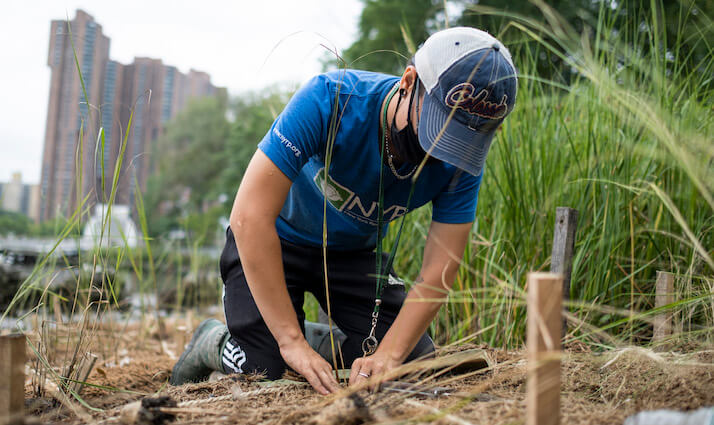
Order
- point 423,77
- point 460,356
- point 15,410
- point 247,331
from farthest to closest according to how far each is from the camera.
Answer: point 247,331, point 460,356, point 423,77, point 15,410

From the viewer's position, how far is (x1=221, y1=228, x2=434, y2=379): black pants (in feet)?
6.04

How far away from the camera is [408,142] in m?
1.46

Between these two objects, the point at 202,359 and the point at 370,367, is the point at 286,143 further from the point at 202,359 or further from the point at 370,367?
the point at 202,359

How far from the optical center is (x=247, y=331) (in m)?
1.81

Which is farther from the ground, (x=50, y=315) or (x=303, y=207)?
(x=303, y=207)

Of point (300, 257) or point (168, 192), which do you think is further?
point (168, 192)

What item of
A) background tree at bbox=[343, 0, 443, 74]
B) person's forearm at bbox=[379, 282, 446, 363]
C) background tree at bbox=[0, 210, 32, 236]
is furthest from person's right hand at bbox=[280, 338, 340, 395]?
background tree at bbox=[343, 0, 443, 74]

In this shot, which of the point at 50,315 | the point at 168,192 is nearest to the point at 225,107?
the point at 168,192

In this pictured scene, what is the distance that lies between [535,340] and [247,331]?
1.31 meters


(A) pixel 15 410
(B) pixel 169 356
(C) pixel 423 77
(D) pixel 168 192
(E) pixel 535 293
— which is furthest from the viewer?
(D) pixel 168 192

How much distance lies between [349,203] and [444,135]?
20.1 inches

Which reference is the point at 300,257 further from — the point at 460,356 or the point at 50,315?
the point at 50,315

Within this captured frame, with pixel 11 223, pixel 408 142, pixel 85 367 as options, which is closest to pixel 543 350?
pixel 408 142

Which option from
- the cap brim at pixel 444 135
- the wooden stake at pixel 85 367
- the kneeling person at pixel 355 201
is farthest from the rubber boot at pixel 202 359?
the cap brim at pixel 444 135
